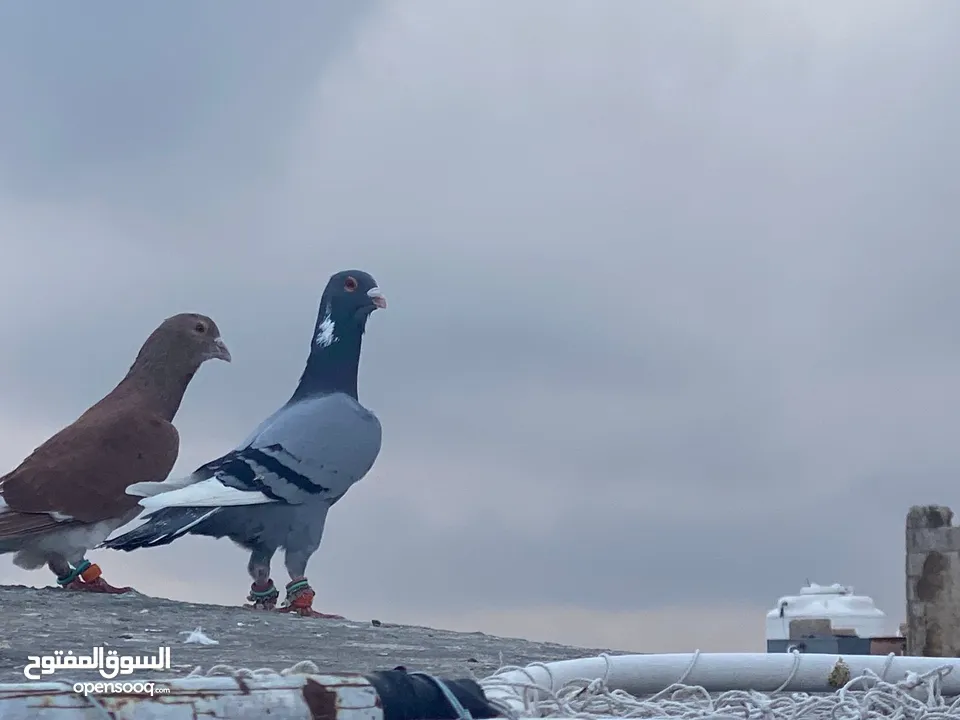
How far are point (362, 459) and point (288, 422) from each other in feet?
1.81

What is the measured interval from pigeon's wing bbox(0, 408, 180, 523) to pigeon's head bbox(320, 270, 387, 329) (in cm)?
142

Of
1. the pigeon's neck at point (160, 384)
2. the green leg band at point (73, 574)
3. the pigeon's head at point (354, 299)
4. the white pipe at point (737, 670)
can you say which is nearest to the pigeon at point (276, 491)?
the green leg band at point (73, 574)

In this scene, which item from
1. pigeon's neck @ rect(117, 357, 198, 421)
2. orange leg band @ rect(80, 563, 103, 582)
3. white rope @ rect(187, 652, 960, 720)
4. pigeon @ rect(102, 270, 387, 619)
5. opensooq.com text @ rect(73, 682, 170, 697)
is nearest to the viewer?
opensooq.com text @ rect(73, 682, 170, 697)

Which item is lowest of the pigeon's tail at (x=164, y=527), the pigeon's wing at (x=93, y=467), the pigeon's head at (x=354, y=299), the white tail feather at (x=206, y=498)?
the pigeon's tail at (x=164, y=527)

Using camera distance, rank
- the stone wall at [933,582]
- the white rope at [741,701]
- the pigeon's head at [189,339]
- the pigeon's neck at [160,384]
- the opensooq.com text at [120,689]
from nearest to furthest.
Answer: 1. the opensooq.com text at [120,689]
2. the white rope at [741,701]
3. the pigeon's neck at [160,384]
4. the pigeon's head at [189,339]
5. the stone wall at [933,582]

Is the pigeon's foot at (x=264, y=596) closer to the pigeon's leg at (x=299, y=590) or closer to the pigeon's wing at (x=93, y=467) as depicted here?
the pigeon's leg at (x=299, y=590)

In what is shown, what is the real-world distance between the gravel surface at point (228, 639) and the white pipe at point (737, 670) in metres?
0.62

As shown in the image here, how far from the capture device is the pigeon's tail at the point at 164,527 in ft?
28.9

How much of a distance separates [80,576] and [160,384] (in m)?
1.45

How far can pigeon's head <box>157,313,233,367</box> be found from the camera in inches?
393

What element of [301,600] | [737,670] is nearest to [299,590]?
[301,600]

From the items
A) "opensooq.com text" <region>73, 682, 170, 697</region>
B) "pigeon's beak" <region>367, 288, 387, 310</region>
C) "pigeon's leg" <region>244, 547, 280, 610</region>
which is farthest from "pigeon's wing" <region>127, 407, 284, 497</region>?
"opensooq.com text" <region>73, 682, 170, 697</region>

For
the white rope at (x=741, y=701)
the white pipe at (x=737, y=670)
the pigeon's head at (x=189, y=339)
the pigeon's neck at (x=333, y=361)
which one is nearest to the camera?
the white rope at (x=741, y=701)

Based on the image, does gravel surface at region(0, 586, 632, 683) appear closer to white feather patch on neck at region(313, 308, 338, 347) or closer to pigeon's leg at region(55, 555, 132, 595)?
pigeon's leg at region(55, 555, 132, 595)
